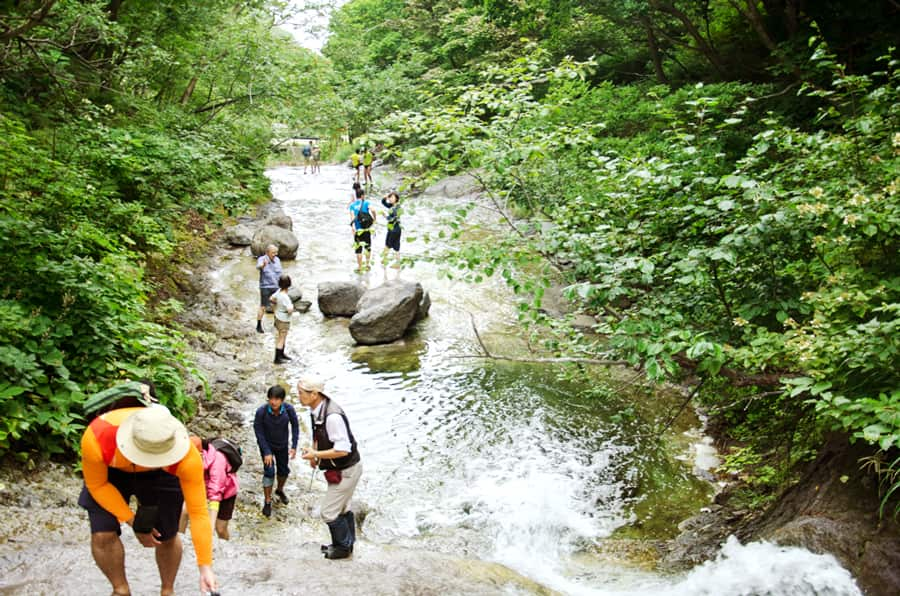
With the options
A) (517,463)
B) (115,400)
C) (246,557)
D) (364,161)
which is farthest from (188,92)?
(115,400)

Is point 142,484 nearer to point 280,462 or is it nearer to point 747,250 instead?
point 280,462

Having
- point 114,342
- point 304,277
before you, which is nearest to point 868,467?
point 114,342

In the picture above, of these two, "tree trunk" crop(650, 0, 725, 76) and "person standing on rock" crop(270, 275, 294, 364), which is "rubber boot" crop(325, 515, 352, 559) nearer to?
"person standing on rock" crop(270, 275, 294, 364)

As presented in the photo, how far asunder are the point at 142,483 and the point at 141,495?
7 centimetres

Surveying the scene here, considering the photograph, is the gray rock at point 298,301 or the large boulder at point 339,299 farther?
the gray rock at point 298,301

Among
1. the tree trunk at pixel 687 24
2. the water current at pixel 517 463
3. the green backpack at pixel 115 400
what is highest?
the tree trunk at pixel 687 24

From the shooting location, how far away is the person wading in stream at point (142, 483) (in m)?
3.23

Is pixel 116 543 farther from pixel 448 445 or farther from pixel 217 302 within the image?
pixel 217 302

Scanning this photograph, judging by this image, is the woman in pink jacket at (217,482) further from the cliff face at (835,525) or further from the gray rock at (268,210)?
the gray rock at (268,210)

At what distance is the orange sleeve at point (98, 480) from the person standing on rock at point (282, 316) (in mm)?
7214

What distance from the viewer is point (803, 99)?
1074 cm

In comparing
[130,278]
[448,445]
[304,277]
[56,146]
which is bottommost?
[448,445]

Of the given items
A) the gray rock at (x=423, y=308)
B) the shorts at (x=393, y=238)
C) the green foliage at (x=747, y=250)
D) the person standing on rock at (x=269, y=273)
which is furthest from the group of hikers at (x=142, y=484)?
the shorts at (x=393, y=238)

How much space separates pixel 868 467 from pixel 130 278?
768 cm
